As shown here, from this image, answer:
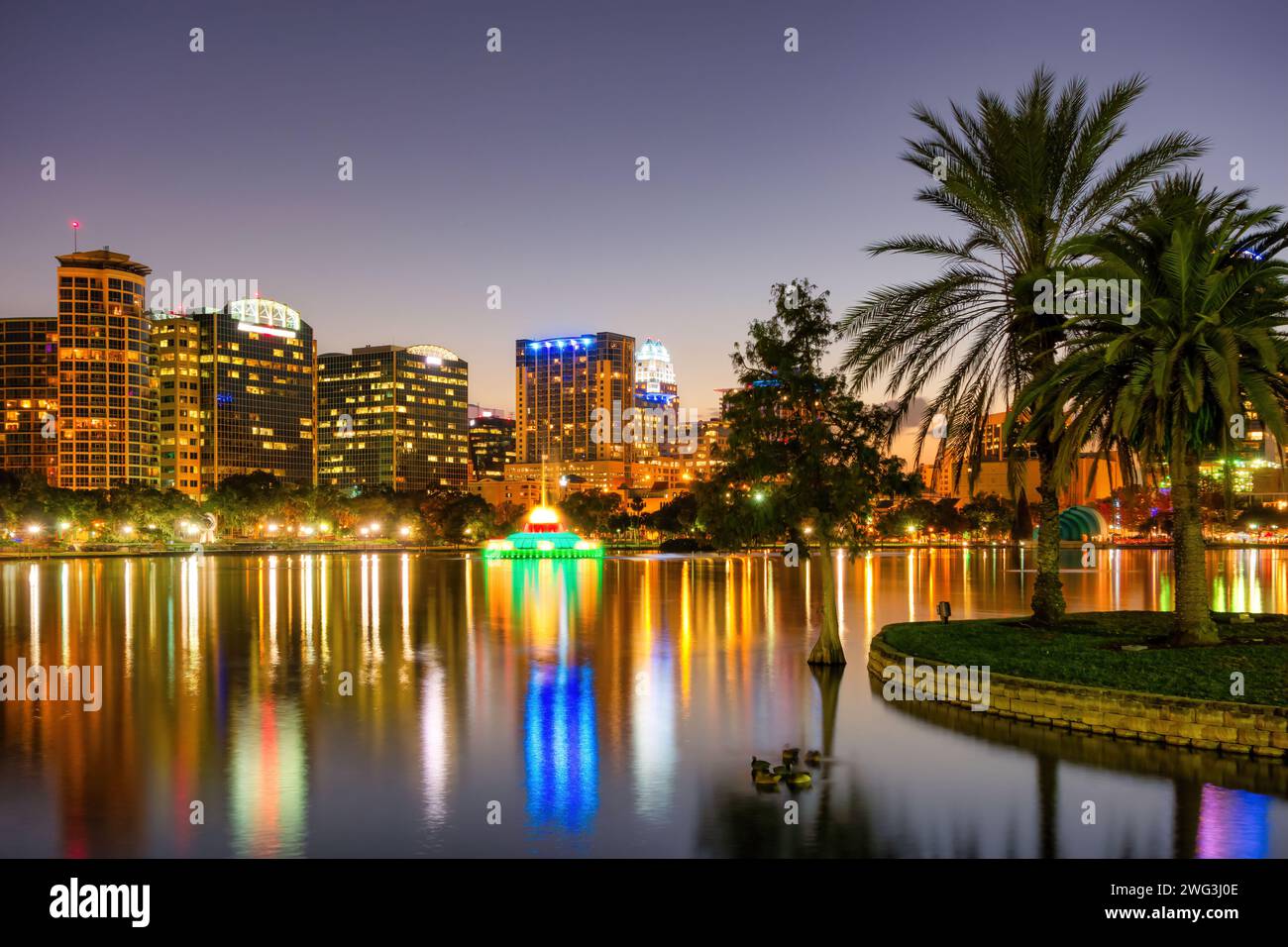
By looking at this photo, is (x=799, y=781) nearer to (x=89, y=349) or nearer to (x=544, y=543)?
(x=544, y=543)

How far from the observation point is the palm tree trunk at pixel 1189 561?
68.7 feet

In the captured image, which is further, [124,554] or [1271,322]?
[124,554]

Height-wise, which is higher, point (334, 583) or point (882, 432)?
point (882, 432)

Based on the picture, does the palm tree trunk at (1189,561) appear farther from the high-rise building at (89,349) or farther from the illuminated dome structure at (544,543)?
the high-rise building at (89,349)

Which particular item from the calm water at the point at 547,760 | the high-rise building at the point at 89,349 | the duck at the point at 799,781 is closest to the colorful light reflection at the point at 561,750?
the calm water at the point at 547,760

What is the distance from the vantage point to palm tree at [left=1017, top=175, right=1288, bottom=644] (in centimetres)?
1914

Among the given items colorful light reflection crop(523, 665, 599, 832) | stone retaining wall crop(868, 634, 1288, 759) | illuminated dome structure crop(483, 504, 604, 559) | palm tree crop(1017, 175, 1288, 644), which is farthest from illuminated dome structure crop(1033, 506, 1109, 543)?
illuminated dome structure crop(483, 504, 604, 559)

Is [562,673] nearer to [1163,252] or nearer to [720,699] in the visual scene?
[720,699]

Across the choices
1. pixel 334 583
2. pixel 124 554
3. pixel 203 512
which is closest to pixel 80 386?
pixel 203 512

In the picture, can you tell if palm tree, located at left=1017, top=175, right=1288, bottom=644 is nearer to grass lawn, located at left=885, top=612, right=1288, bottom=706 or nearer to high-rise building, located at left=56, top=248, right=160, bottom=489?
grass lawn, located at left=885, top=612, right=1288, bottom=706

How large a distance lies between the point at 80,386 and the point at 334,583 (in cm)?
16821

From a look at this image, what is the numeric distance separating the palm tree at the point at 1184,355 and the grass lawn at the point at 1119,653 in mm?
1447

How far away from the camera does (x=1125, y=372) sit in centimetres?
2134

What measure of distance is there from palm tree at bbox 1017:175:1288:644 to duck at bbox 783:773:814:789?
971cm
